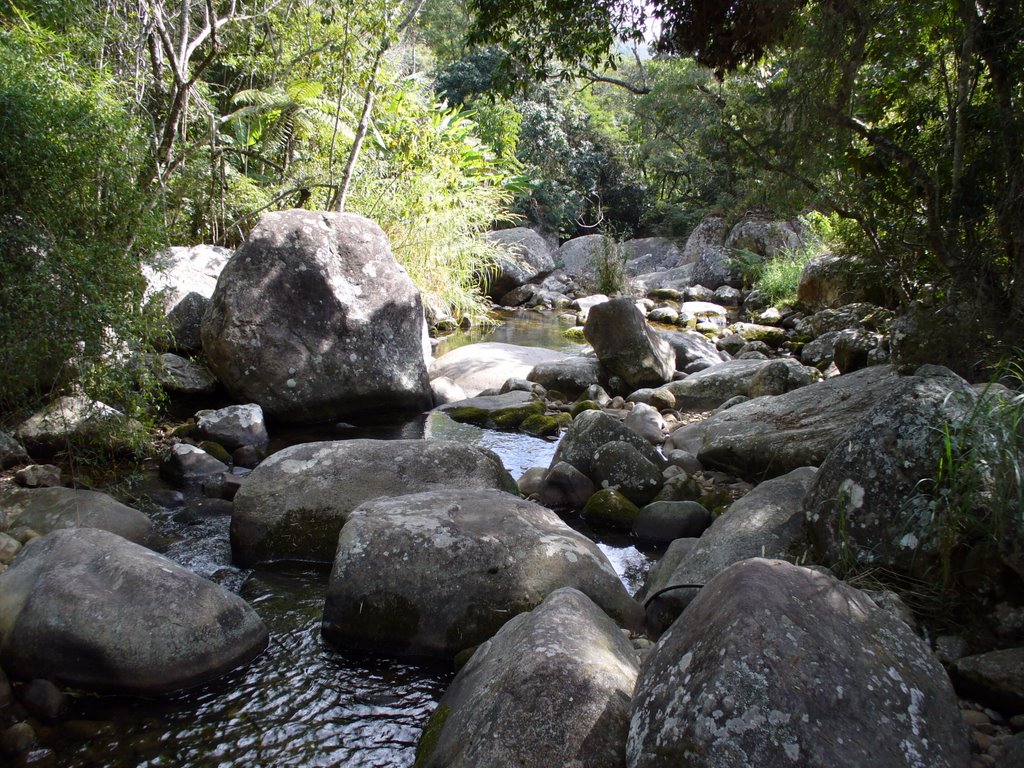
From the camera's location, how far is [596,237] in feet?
77.0

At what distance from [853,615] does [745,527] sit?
1.80 metres

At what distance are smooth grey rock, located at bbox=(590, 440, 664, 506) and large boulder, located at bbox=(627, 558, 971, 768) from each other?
365 cm

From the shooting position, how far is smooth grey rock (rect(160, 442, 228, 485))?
652 cm

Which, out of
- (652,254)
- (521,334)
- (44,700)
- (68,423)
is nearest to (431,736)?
(44,700)

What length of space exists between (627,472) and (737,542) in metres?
2.10

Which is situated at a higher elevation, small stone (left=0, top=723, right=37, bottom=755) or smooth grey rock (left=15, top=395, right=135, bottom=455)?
smooth grey rock (left=15, top=395, right=135, bottom=455)

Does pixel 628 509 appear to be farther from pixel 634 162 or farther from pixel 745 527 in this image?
pixel 634 162

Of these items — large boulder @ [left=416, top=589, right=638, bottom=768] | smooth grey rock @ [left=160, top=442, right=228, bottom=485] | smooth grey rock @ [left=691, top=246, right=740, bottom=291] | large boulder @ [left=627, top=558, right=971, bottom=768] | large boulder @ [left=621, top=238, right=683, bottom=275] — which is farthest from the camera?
large boulder @ [left=621, top=238, right=683, bottom=275]

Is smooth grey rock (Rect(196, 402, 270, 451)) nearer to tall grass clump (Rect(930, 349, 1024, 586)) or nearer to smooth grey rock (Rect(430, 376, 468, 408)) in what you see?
smooth grey rock (Rect(430, 376, 468, 408))

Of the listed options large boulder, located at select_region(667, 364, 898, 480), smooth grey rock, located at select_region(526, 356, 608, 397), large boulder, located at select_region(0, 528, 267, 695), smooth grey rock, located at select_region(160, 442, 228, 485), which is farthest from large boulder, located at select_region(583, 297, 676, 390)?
large boulder, located at select_region(0, 528, 267, 695)

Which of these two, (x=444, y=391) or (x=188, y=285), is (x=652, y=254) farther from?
(x=188, y=285)

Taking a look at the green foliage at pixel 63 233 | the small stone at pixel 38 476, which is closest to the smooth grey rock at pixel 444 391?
A: the green foliage at pixel 63 233

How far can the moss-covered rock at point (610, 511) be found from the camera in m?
5.91

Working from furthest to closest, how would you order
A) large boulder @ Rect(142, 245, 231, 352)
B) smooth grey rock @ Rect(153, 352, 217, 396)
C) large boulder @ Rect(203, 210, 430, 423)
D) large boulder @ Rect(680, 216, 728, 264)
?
large boulder @ Rect(680, 216, 728, 264), large boulder @ Rect(142, 245, 231, 352), smooth grey rock @ Rect(153, 352, 217, 396), large boulder @ Rect(203, 210, 430, 423)
